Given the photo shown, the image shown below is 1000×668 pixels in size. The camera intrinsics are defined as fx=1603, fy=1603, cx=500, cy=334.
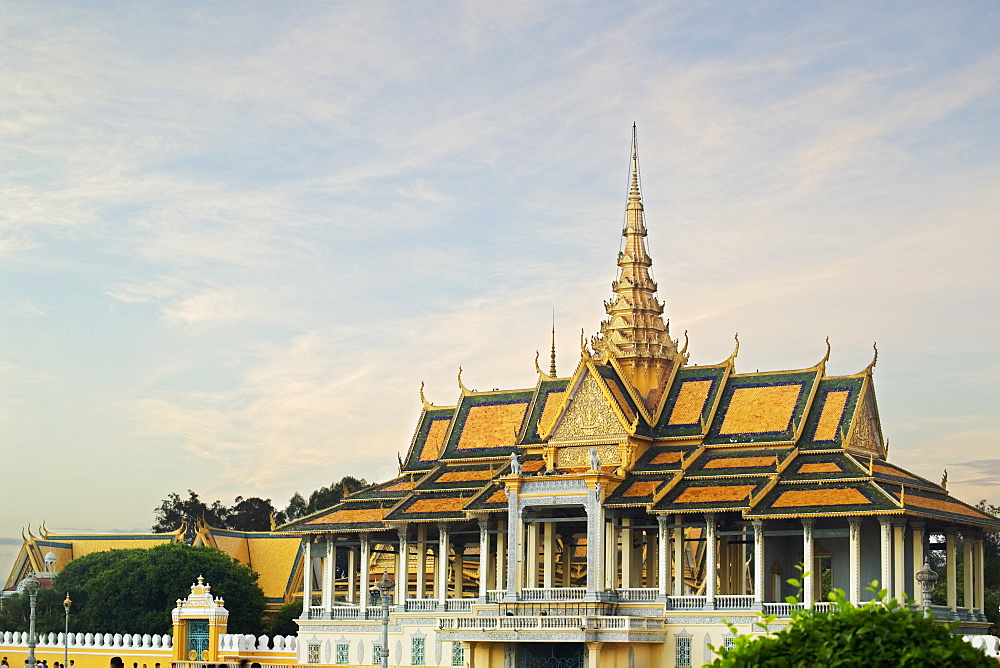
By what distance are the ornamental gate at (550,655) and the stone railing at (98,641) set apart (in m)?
15.1

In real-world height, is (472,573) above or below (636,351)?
below

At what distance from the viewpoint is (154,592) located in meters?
64.0

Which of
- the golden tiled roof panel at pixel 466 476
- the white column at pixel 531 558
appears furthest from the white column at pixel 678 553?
the golden tiled roof panel at pixel 466 476

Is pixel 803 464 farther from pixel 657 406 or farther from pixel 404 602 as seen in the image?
pixel 404 602

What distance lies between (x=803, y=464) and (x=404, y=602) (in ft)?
45.2

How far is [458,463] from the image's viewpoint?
5744 centimetres

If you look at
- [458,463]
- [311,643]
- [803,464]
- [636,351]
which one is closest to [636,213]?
[636,351]

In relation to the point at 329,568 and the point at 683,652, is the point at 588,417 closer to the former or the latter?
the point at 683,652

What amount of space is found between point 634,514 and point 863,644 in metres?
31.4

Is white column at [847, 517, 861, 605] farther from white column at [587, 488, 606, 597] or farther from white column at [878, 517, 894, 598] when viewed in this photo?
white column at [587, 488, 606, 597]

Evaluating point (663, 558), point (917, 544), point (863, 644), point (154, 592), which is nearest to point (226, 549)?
point (154, 592)

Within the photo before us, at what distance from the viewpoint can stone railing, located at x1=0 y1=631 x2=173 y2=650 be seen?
5572cm

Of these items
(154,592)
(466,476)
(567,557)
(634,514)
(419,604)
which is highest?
(466,476)

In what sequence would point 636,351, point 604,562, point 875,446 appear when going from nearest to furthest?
point 604,562, point 875,446, point 636,351
